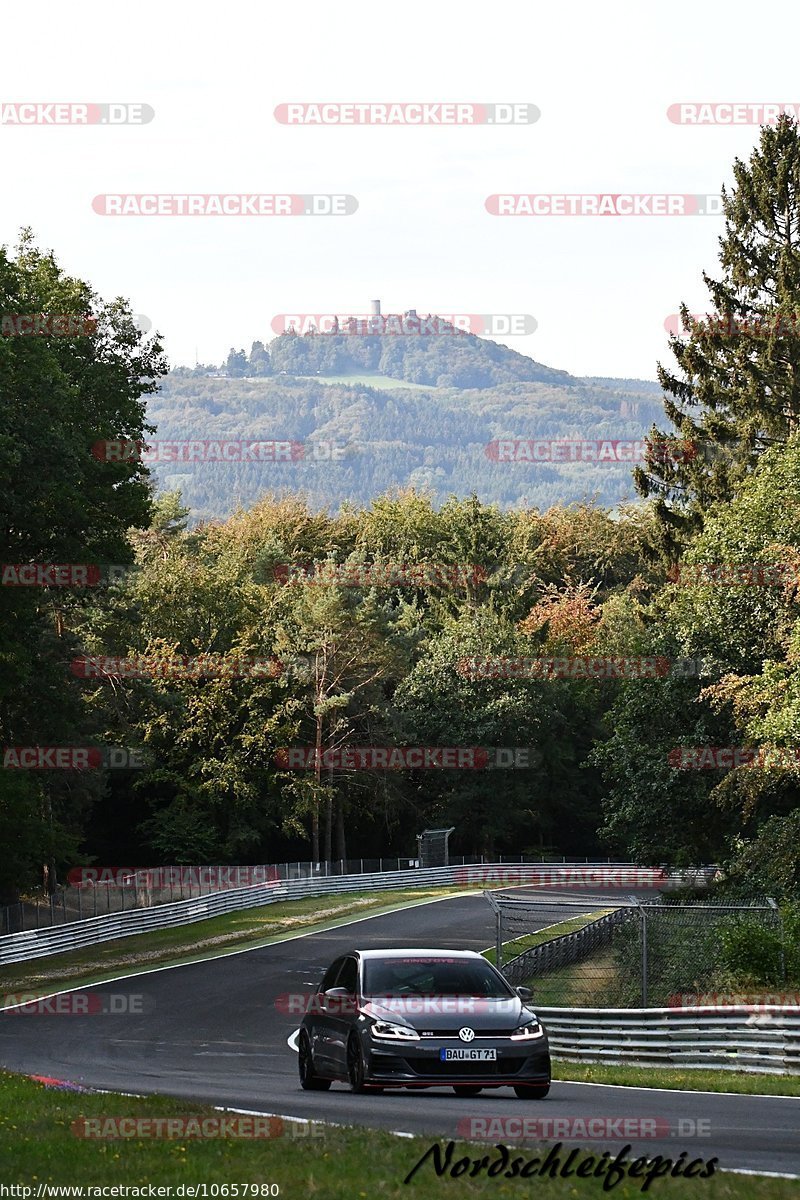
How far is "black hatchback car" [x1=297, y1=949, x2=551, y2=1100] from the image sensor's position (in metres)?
15.4

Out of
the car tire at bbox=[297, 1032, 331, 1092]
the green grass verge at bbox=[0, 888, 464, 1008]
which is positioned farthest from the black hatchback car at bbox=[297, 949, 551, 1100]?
the green grass verge at bbox=[0, 888, 464, 1008]

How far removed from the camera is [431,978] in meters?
16.5

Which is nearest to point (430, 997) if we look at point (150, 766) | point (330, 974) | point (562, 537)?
point (330, 974)

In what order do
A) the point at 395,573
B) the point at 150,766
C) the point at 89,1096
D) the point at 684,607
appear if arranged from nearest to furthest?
1. the point at 89,1096
2. the point at 684,607
3. the point at 150,766
4. the point at 395,573

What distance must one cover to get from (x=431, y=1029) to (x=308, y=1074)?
2.46 metres

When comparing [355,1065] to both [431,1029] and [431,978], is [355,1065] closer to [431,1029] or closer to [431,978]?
[431,1029]

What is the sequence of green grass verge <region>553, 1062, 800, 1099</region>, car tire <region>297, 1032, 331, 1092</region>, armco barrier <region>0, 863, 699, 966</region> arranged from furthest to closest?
armco barrier <region>0, 863, 699, 966</region> → car tire <region>297, 1032, 331, 1092</region> → green grass verge <region>553, 1062, 800, 1099</region>

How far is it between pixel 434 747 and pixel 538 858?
29.5 ft

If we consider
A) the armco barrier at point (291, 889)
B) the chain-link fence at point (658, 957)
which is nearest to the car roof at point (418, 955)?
the chain-link fence at point (658, 957)

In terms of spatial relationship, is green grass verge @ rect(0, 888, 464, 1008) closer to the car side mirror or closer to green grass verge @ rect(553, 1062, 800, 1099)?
green grass verge @ rect(553, 1062, 800, 1099)

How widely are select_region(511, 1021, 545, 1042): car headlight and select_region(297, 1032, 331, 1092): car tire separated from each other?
98.9 inches

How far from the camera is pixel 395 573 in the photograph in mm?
99438

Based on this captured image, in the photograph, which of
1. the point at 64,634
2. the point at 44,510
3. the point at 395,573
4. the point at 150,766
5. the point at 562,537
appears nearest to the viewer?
the point at 44,510

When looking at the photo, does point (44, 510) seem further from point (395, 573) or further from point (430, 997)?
point (395, 573)
